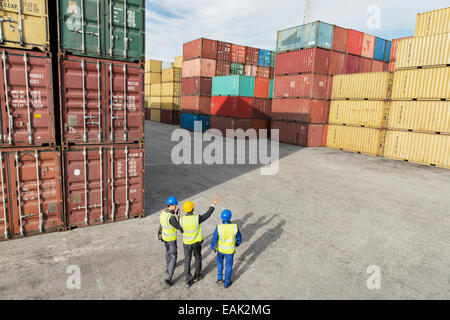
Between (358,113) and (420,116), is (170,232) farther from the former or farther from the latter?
(358,113)

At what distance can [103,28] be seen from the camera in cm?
758

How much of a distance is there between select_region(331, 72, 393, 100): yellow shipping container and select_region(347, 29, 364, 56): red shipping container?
3.14 metres

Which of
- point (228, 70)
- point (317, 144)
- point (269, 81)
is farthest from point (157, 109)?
point (317, 144)

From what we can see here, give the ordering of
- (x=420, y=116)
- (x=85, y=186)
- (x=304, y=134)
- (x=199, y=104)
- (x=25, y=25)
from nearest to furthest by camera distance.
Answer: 1. (x=25, y=25)
2. (x=85, y=186)
3. (x=420, y=116)
4. (x=304, y=134)
5. (x=199, y=104)

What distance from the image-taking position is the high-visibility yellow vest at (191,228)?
546 centimetres

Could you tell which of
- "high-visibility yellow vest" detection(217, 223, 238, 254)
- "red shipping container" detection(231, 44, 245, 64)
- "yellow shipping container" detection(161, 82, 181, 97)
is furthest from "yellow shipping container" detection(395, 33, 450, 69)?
"yellow shipping container" detection(161, 82, 181, 97)

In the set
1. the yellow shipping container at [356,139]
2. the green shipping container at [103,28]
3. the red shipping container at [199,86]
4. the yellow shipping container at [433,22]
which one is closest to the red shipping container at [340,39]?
the yellow shipping container at [433,22]

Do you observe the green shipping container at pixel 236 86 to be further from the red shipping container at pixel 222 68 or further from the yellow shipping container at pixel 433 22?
the yellow shipping container at pixel 433 22

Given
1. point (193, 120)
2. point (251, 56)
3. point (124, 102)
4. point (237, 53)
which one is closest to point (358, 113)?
point (251, 56)

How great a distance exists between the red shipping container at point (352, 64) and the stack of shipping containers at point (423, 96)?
6.31 m

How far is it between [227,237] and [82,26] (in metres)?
6.27

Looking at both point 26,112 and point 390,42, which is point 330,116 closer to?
point 390,42

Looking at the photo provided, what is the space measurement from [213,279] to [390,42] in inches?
1193

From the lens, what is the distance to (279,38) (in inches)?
1031
